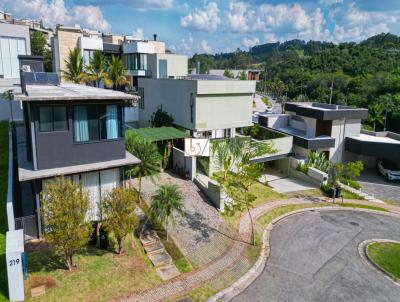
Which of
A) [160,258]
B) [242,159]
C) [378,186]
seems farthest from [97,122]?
[378,186]

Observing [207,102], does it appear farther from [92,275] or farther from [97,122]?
[92,275]

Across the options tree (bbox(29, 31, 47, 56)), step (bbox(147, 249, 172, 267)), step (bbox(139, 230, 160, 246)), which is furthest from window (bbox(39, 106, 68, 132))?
tree (bbox(29, 31, 47, 56))

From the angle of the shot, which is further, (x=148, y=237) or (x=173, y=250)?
(x=148, y=237)

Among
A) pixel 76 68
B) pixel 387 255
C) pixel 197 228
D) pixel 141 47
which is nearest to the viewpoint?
pixel 387 255

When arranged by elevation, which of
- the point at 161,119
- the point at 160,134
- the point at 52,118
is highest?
the point at 52,118

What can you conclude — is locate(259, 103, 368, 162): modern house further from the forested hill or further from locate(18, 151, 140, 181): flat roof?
the forested hill

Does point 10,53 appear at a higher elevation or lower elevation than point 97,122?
higher
